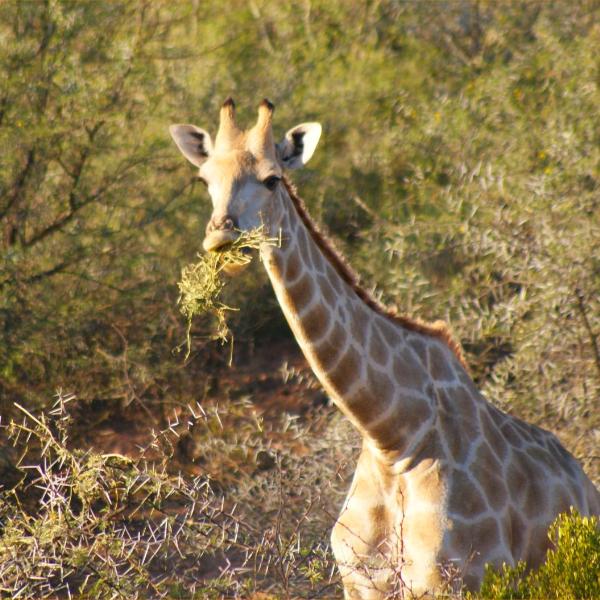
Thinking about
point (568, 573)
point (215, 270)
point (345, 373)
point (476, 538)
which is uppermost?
point (215, 270)

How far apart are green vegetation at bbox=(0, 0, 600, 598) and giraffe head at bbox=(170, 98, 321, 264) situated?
2.48 meters

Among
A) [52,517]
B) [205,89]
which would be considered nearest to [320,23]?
[205,89]

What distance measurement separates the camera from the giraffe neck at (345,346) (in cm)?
554

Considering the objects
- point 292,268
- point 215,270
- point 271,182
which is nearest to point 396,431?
point 292,268

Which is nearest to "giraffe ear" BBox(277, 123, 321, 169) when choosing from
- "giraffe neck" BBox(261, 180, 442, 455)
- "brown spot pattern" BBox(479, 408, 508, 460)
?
"giraffe neck" BBox(261, 180, 442, 455)

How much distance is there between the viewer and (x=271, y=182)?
560cm

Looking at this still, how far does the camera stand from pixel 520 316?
8477mm

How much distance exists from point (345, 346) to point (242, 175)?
2.99 ft

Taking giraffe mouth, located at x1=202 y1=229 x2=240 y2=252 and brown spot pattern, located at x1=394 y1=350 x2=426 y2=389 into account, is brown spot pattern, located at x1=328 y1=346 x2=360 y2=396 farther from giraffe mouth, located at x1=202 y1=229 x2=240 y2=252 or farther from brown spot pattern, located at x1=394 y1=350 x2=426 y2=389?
giraffe mouth, located at x1=202 y1=229 x2=240 y2=252

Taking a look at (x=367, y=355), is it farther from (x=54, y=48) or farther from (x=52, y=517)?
(x=54, y=48)

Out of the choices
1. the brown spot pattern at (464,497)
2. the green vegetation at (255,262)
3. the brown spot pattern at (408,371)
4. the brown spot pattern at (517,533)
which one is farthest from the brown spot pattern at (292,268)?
the green vegetation at (255,262)

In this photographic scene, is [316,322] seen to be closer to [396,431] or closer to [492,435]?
[396,431]

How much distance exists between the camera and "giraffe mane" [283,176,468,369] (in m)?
5.92

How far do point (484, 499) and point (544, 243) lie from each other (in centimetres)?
296
